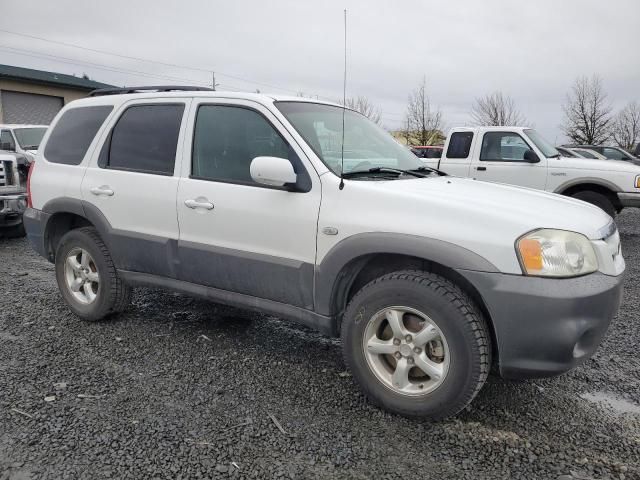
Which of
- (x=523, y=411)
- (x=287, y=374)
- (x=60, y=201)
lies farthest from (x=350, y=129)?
(x=60, y=201)

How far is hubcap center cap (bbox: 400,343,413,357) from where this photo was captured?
271 centimetres

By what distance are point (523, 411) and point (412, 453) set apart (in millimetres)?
815

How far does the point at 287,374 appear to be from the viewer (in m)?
3.32

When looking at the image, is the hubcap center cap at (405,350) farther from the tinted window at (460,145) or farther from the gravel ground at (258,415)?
the tinted window at (460,145)

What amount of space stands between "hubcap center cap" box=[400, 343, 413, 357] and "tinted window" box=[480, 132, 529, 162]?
22.3 ft

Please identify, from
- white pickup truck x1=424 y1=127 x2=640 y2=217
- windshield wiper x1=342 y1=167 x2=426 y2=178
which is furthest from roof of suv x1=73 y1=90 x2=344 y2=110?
white pickup truck x1=424 y1=127 x2=640 y2=217

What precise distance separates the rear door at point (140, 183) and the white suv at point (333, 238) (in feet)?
0.04

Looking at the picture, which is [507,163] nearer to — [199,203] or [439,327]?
[199,203]

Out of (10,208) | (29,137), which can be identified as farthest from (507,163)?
(29,137)

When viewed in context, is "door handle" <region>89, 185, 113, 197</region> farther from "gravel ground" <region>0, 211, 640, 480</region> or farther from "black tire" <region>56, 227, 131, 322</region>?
"gravel ground" <region>0, 211, 640, 480</region>

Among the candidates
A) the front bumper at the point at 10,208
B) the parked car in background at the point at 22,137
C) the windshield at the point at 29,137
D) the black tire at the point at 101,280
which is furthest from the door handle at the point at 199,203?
the windshield at the point at 29,137

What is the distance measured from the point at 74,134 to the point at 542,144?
24.3 ft

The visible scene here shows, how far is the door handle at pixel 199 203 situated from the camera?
335cm

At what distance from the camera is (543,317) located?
7.88ft
